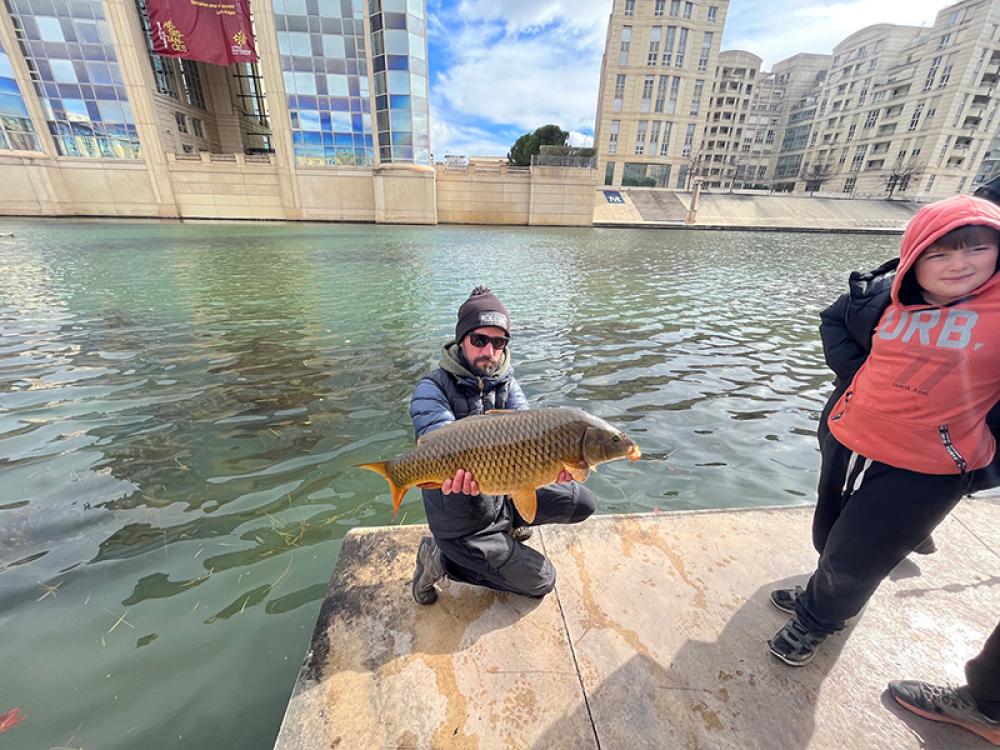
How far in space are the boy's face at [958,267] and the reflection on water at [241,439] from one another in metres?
3.69

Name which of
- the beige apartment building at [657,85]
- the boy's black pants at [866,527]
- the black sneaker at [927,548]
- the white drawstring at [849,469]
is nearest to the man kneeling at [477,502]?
the boy's black pants at [866,527]

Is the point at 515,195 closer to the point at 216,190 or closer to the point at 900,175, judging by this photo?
the point at 216,190

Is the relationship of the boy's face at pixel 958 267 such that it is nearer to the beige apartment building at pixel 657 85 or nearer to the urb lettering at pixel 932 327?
the urb lettering at pixel 932 327

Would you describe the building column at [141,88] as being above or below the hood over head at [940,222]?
above

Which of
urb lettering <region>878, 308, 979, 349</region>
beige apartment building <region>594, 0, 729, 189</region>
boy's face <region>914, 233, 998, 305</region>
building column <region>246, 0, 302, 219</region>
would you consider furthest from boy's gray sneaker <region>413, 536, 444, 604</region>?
beige apartment building <region>594, 0, 729, 189</region>

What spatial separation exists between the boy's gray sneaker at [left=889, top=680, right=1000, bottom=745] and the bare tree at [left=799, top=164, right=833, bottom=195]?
112 metres

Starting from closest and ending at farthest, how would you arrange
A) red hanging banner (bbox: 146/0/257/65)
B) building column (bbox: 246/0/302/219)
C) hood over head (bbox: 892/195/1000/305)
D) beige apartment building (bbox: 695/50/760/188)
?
1. hood over head (bbox: 892/195/1000/305)
2. red hanging banner (bbox: 146/0/257/65)
3. building column (bbox: 246/0/302/219)
4. beige apartment building (bbox: 695/50/760/188)

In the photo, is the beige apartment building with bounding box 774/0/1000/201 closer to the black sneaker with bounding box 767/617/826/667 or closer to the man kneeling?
the black sneaker with bounding box 767/617/826/667

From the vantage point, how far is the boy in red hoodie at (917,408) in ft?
7.14

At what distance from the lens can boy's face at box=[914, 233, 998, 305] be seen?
7.05 feet

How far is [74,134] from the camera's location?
4269 centimetres

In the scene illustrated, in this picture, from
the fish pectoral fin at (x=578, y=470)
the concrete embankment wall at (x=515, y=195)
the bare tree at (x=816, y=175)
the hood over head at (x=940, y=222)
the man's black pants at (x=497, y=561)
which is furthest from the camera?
the bare tree at (x=816, y=175)

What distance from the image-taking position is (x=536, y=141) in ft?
225

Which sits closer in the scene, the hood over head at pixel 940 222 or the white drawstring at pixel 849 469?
the hood over head at pixel 940 222
